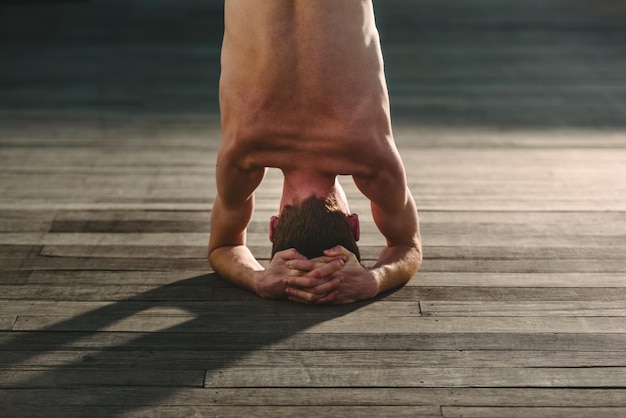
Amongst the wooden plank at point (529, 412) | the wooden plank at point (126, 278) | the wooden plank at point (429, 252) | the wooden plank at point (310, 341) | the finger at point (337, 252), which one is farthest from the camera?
the wooden plank at point (429, 252)

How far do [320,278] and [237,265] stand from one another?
257mm

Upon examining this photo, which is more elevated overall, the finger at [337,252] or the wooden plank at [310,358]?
the finger at [337,252]

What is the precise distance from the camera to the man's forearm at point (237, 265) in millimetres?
2451

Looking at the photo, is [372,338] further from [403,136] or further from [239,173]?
[403,136]

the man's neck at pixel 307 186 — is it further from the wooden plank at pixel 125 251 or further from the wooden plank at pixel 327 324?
the wooden plank at pixel 125 251

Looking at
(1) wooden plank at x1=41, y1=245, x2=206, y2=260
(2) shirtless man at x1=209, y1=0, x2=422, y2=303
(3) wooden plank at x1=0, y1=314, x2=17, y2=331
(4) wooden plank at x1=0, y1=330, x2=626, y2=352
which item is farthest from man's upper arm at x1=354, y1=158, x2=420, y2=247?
(3) wooden plank at x1=0, y1=314, x2=17, y2=331

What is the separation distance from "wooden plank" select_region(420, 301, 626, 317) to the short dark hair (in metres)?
0.29

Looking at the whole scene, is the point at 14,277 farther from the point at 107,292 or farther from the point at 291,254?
A: the point at 291,254

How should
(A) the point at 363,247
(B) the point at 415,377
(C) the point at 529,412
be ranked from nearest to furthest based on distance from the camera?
(C) the point at 529,412 < (B) the point at 415,377 < (A) the point at 363,247

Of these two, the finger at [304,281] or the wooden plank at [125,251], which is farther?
the wooden plank at [125,251]

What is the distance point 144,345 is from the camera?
7.31 feet

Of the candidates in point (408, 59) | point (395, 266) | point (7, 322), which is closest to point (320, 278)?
point (395, 266)

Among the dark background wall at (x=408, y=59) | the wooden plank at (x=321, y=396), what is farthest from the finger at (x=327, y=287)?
the dark background wall at (x=408, y=59)

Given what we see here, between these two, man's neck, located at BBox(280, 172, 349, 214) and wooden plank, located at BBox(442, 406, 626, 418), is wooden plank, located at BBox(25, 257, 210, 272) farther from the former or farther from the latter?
wooden plank, located at BBox(442, 406, 626, 418)
